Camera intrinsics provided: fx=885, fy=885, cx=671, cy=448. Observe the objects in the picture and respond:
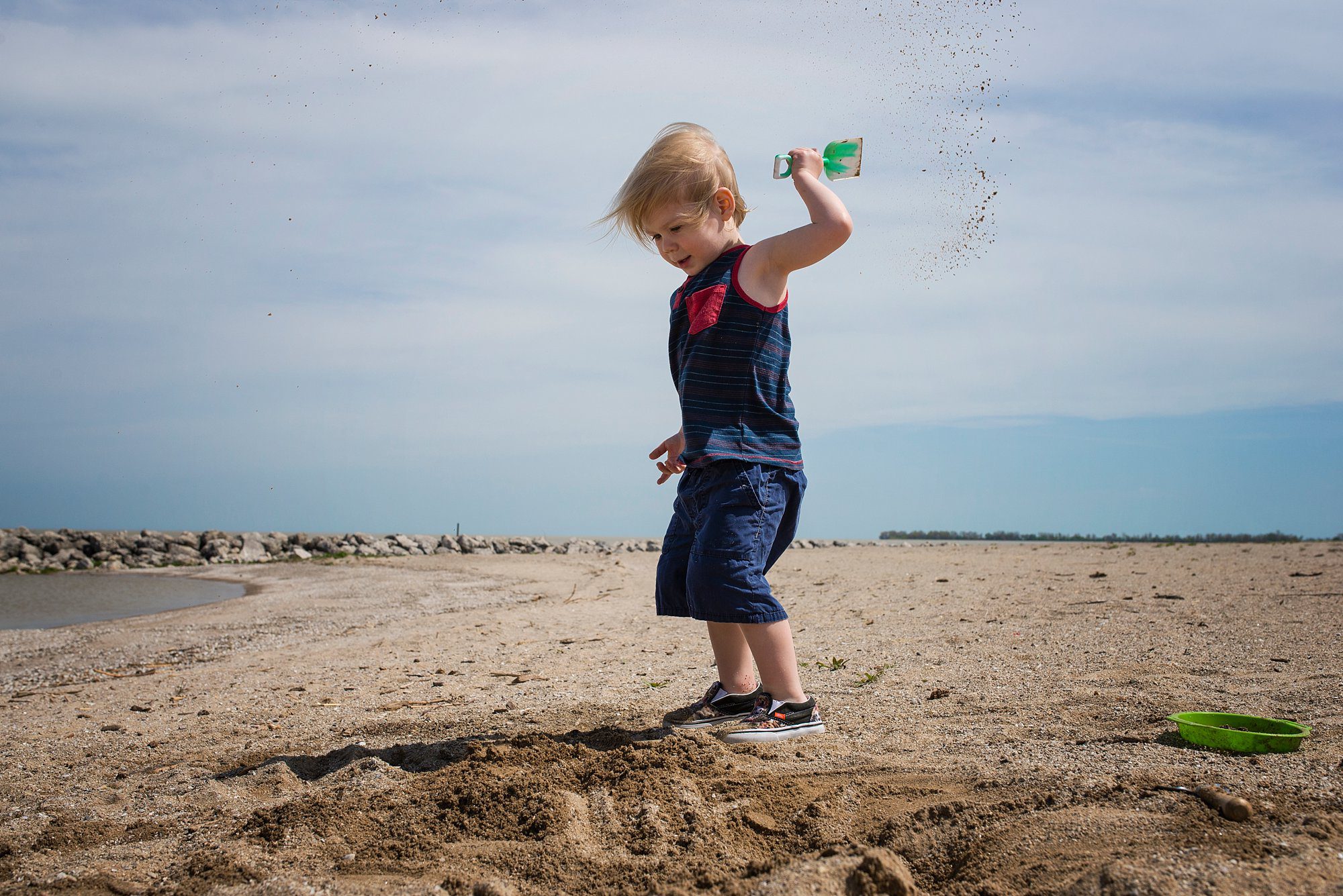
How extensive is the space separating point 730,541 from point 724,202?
126 centimetres

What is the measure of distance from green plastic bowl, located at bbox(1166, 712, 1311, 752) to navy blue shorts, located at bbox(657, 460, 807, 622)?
1240 millimetres

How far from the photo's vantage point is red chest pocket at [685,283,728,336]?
10.3 ft

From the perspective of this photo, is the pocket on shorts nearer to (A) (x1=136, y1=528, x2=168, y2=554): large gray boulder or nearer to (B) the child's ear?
(B) the child's ear

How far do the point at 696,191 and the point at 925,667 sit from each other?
2.38 meters

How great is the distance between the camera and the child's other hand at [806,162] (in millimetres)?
3130

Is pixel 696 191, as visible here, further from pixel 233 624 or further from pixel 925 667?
pixel 233 624

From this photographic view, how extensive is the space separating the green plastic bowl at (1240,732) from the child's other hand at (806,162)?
2.10 meters

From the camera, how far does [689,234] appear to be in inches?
127

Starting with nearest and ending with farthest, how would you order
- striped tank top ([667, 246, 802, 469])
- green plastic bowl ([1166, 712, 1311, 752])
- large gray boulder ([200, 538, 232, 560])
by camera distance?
green plastic bowl ([1166, 712, 1311, 752]) → striped tank top ([667, 246, 802, 469]) → large gray boulder ([200, 538, 232, 560])

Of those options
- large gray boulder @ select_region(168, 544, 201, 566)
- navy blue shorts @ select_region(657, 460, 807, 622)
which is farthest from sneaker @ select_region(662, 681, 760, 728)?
large gray boulder @ select_region(168, 544, 201, 566)

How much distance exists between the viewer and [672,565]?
326 cm

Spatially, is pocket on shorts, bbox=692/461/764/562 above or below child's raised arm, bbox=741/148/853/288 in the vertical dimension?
below

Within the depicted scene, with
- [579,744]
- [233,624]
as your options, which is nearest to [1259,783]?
[579,744]

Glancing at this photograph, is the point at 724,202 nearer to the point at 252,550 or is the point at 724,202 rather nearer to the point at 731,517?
the point at 731,517
